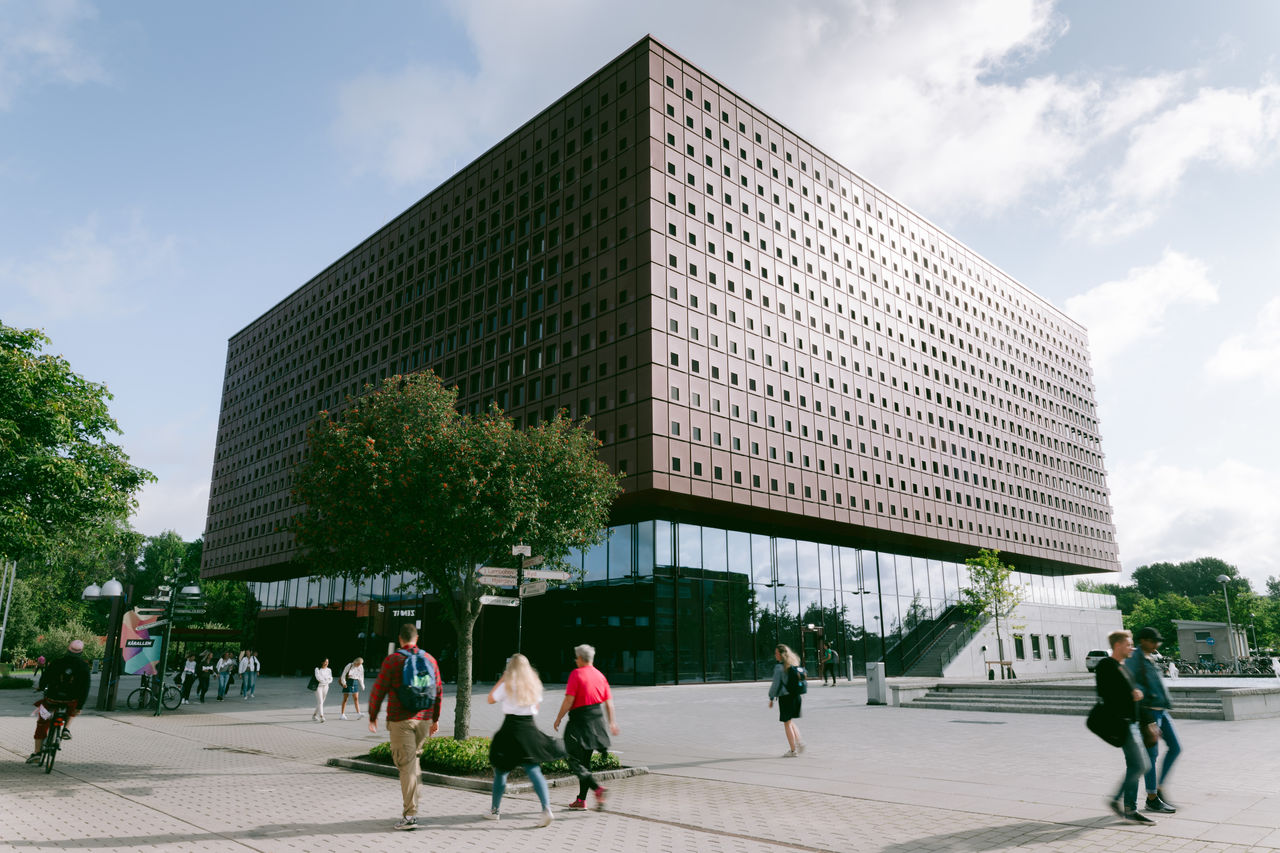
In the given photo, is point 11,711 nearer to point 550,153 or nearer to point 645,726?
point 645,726

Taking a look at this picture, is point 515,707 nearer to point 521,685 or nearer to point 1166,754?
point 521,685

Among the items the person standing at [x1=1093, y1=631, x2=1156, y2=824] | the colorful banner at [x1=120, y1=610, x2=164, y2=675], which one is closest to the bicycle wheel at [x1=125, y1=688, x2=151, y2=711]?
the colorful banner at [x1=120, y1=610, x2=164, y2=675]

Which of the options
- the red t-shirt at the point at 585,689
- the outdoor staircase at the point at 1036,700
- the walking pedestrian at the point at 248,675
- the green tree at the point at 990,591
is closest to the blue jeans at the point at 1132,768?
the red t-shirt at the point at 585,689

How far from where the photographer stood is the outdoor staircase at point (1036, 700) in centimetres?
2070

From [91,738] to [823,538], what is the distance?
39510 mm

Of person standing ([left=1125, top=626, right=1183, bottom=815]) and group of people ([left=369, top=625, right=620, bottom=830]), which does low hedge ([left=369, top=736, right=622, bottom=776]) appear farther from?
person standing ([left=1125, top=626, right=1183, bottom=815])

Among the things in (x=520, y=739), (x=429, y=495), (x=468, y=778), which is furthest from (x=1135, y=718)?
(x=429, y=495)

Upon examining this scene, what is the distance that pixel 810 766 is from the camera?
12984 millimetres

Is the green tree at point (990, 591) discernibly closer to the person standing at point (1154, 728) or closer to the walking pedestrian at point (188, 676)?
the walking pedestrian at point (188, 676)

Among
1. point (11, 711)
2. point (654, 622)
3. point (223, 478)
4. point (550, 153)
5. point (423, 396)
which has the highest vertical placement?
point (550, 153)

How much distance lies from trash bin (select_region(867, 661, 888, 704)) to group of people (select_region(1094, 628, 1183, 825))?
18395mm

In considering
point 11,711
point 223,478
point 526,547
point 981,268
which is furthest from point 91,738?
point 981,268

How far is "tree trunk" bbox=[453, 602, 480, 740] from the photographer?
13.3 metres

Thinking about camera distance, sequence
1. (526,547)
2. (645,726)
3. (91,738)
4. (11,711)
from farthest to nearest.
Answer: (11,711) < (645,726) < (91,738) < (526,547)
